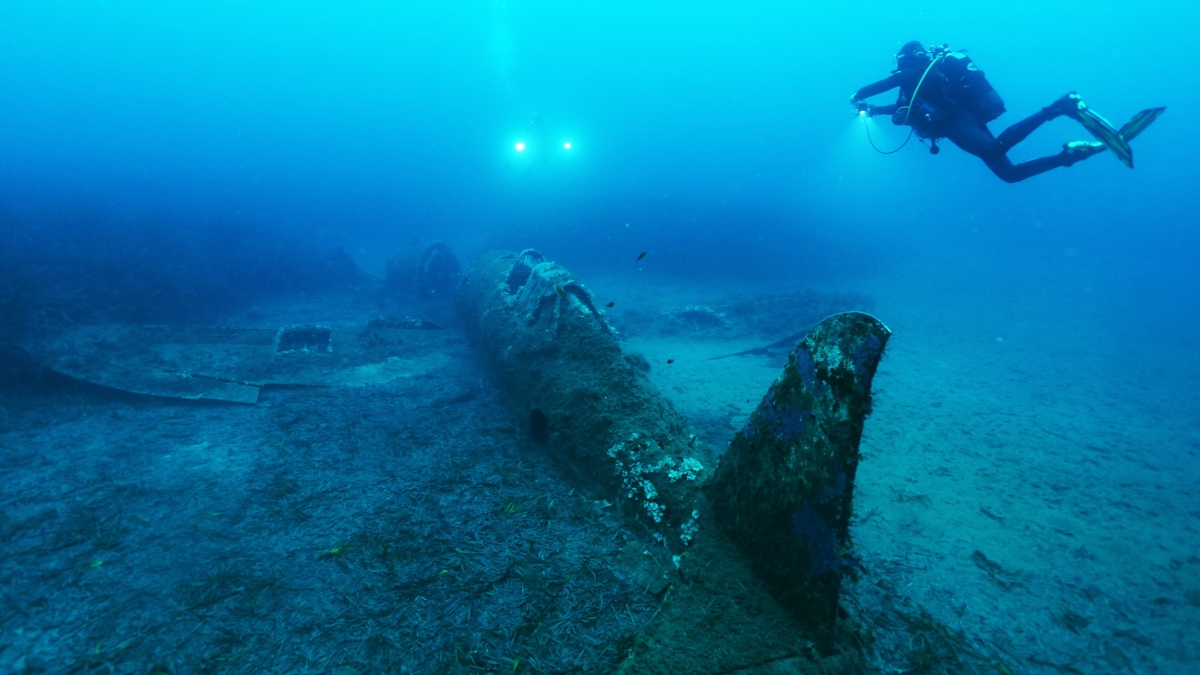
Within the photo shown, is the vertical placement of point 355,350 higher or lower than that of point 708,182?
lower

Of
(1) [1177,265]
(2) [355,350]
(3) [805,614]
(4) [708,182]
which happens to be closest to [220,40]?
(4) [708,182]

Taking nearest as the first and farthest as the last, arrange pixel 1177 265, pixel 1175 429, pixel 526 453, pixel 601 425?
pixel 601 425 → pixel 526 453 → pixel 1175 429 → pixel 1177 265

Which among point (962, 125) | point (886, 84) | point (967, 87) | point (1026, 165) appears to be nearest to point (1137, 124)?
point (1026, 165)

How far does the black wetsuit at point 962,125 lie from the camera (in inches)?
260

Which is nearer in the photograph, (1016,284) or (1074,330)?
(1074,330)

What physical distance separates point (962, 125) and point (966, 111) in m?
0.33

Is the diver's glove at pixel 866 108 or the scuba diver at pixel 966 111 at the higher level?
the diver's glove at pixel 866 108

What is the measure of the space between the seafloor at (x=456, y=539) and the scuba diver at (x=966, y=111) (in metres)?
4.70

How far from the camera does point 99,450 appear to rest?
5.51 metres

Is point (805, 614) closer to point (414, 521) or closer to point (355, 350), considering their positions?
point (414, 521)

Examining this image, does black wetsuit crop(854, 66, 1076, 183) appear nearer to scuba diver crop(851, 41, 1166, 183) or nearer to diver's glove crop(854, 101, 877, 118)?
scuba diver crop(851, 41, 1166, 183)

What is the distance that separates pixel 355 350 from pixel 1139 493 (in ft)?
45.2

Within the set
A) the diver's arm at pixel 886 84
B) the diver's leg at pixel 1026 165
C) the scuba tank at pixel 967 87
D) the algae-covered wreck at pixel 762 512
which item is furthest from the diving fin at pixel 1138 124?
the algae-covered wreck at pixel 762 512

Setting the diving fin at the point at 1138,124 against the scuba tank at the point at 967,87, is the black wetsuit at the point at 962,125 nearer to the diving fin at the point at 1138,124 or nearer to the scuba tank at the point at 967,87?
the scuba tank at the point at 967,87
